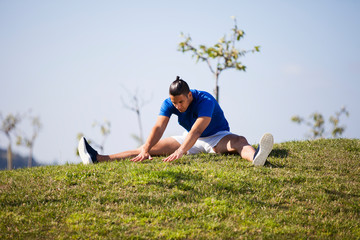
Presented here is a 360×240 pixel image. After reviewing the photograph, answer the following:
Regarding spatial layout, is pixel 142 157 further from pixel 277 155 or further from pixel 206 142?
pixel 277 155

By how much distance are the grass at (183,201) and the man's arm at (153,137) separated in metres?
0.30

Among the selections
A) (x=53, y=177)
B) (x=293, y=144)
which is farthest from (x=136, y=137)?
(x=53, y=177)

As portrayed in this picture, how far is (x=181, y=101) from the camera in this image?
7875 mm

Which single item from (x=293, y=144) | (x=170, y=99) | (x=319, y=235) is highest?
(x=170, y=99)

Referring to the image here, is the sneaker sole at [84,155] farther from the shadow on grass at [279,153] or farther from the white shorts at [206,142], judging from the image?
the shadow on grass at [279,153]

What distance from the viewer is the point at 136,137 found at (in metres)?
26.0

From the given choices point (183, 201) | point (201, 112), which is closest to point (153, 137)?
point (201, 112)

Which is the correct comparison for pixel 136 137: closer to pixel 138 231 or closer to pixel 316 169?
pixel 316 169

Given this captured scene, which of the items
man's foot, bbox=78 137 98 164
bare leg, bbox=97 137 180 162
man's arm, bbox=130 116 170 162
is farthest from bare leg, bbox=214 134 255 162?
man's foot, bbox=78 137 98 164

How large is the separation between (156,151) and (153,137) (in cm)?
73

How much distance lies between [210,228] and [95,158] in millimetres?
4348

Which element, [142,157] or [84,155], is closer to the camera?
[142,157]

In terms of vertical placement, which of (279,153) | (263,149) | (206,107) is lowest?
(279,153)

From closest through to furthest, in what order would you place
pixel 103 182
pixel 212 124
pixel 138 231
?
pixel 138 231 → pixel 103 182 → pixel 212 124
